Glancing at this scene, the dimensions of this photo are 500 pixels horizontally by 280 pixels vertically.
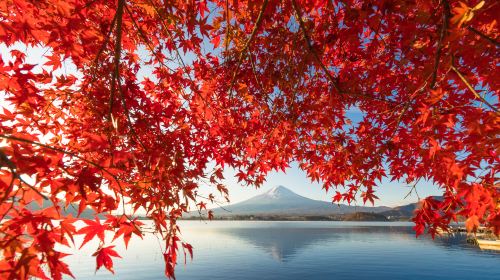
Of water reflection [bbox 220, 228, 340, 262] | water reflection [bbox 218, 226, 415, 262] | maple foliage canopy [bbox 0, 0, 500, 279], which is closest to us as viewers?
maple foliage canopy [bbox 0, 0, 500, 279]

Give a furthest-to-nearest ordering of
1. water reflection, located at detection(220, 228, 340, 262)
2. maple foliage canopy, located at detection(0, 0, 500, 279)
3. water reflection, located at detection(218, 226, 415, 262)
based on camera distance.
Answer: water reflection, located at detection(218, 226, 415, 262)
water reflection, located at detection(220, 228, 340, 262)
maple foliage canopy, located at detection(0, 0, 500, 279)

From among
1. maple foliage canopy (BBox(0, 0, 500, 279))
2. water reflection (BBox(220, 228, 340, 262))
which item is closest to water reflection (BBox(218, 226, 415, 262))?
water reflection (BBox(220, 228, 340, 262))

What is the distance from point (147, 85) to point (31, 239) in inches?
176

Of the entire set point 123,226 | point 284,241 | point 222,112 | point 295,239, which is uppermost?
point 222,112

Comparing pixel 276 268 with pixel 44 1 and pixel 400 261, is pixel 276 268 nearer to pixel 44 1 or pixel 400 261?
pixel 400 261

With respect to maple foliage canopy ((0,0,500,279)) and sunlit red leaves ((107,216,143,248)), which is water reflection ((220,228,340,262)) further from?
sunlit red leaves ((107,216,143,248))

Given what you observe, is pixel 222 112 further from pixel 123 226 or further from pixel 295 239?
pixel 295 239

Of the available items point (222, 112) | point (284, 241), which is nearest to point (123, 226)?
point (222, 112)

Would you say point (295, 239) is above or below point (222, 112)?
below

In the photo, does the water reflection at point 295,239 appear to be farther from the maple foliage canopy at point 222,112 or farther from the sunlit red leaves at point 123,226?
the sunlit red leaves at point 123,226

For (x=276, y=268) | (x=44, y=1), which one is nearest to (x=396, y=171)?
(x=44, y=1)

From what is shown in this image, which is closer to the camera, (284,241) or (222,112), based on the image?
(222,112)

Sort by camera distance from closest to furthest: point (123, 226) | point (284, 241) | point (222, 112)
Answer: point (123, 226)
point (222, 112)
point (284, 241)

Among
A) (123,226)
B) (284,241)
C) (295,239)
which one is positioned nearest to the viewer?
(123,226)
